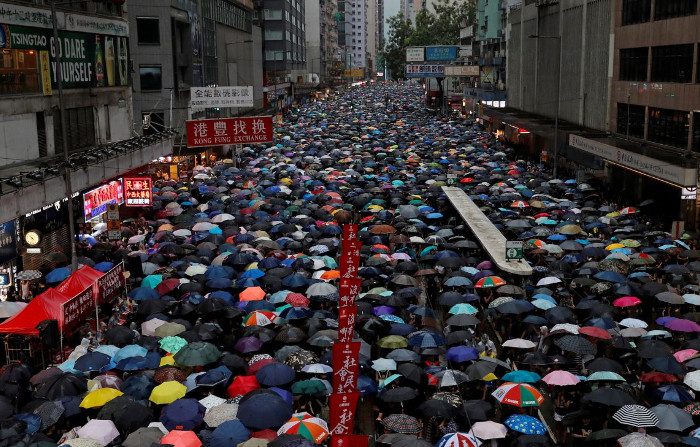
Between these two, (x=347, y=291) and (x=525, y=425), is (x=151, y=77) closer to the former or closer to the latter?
(x=347, y=291)

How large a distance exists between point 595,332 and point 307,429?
7.73m

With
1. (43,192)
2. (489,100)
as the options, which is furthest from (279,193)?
(489,100)

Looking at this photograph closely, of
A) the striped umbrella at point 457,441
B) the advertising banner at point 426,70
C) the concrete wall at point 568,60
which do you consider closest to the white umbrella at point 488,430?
the striped umbrella at point 457,441

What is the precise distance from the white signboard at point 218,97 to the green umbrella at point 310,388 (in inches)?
1198

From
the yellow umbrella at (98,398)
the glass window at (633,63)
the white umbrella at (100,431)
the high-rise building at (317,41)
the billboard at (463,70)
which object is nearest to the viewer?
the white umbrella at (100,431)

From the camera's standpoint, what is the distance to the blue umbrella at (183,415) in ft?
45.7

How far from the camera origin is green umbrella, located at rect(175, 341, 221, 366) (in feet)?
54.7

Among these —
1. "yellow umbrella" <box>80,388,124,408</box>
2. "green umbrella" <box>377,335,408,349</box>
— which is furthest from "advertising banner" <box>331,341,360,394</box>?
"green umbrella" <box>377,335,408,349</box>

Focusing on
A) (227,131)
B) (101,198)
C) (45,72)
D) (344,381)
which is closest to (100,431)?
(344,381)

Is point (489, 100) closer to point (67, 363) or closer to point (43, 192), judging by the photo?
point (43, 192)

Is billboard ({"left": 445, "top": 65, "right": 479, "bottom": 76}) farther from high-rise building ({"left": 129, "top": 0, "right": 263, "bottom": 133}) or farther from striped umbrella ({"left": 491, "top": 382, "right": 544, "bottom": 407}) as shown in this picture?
striped umbrella ({"left": 491, "top": 382, "right": 544, "bottom": 407})

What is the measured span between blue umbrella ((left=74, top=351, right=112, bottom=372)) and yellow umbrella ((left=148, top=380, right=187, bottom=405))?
1.98 meters

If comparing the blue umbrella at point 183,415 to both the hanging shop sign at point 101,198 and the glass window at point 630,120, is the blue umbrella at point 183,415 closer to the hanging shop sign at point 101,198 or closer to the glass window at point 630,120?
the hanging shop sign at point 101,198

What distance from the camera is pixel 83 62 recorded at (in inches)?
1233
